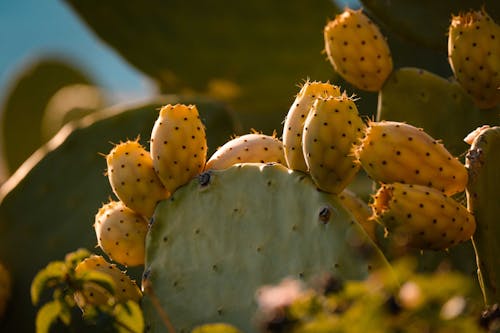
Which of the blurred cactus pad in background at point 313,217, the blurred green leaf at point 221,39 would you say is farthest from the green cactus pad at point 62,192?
the blurred green leaf at point 221,39

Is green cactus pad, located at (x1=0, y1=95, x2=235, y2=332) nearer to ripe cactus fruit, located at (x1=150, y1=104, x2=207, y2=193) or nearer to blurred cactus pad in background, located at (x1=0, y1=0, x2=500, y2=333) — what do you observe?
blurred cactus pad in background, located at (x1=0, y1=0, x2=500, y2=333)

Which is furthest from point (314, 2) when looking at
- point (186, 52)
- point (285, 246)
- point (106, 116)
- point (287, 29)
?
point (285, 246)

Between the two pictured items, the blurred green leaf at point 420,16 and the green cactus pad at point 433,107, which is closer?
the green cactus pad at point 433,107

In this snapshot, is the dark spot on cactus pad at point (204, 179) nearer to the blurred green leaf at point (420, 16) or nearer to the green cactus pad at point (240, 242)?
the green cactus pad at point (240, 242)

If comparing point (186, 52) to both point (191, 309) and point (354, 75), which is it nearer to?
point (354, 75)

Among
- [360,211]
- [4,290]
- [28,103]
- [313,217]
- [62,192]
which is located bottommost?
[28,103]

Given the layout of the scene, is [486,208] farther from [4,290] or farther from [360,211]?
[4,290]

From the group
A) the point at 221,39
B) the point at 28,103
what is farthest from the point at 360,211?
the point at 28,103
